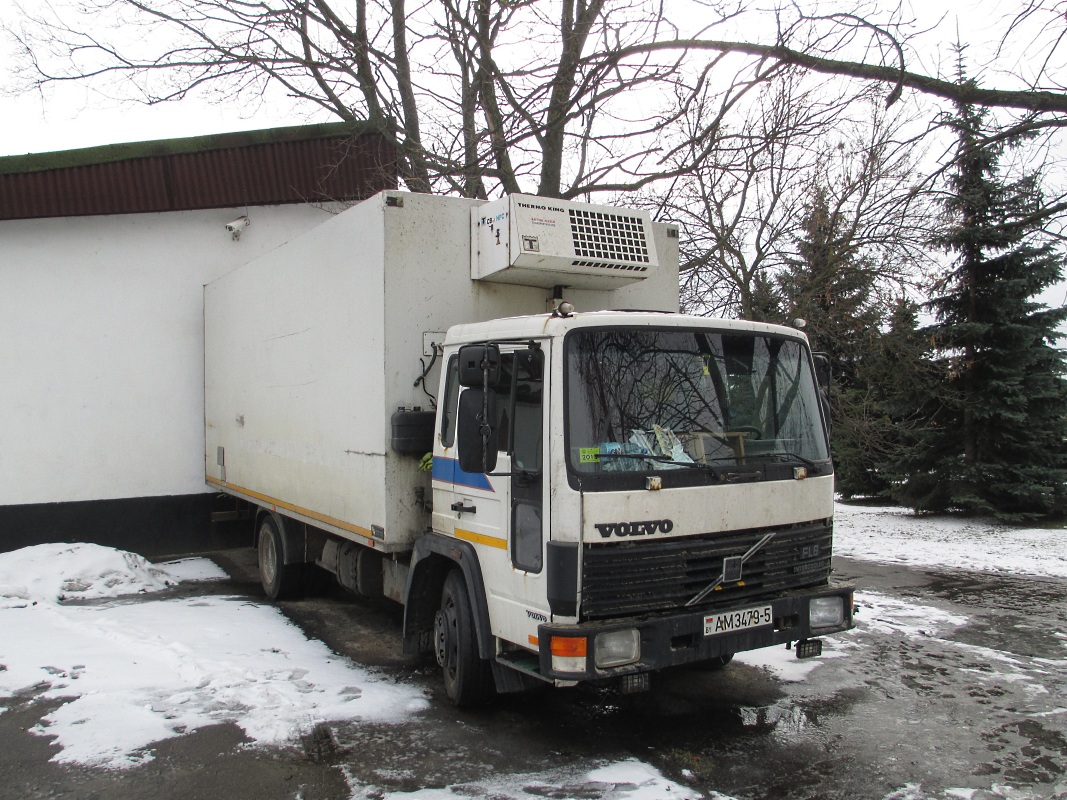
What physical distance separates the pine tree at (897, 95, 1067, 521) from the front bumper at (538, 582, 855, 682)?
11.5 metres

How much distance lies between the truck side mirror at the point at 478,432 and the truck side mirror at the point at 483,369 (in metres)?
0.05

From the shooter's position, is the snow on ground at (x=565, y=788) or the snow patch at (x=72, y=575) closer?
the snow on ground at (x=565, y=788)

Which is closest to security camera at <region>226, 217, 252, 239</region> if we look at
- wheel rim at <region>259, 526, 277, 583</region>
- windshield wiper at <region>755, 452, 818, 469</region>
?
wheel rim at <region>259, 526, 277, 583</region>

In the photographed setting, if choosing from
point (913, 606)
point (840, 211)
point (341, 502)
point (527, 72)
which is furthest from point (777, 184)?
point (341, 502)

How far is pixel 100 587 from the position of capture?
335 inches

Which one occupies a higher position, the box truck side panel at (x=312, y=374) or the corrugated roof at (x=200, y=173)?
the corrugated roof at (x=200, y=173)

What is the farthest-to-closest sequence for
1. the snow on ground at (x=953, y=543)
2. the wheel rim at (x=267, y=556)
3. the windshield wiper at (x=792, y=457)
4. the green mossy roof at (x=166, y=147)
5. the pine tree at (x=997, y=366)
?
the pine tree at (x=997, y=366)
the snow on ground at (x=953, y=543)
the green mossy roof at (x=166, y=147)
the wheel rim at (x=267, y=556)
the windshield wiper at (x=792, y=457)

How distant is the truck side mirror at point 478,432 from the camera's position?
4590 mm

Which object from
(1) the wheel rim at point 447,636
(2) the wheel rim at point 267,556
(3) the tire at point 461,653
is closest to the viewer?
(3) the tire at point 461,653

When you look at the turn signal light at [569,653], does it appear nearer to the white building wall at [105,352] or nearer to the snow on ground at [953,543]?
the white building wall at [105,352]

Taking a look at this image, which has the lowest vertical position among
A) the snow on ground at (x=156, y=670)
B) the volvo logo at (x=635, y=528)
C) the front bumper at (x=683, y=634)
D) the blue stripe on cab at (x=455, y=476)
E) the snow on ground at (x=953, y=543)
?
the snow on ground at (x=953, y=543)

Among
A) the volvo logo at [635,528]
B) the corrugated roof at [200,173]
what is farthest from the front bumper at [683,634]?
the corrugated roof at [200,173]

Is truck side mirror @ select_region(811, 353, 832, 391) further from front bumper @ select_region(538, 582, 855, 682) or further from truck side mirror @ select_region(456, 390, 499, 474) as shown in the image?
truck side mirror @ select_region(456, 390, 499, 474)

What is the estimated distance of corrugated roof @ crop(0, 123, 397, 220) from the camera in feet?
33.7
